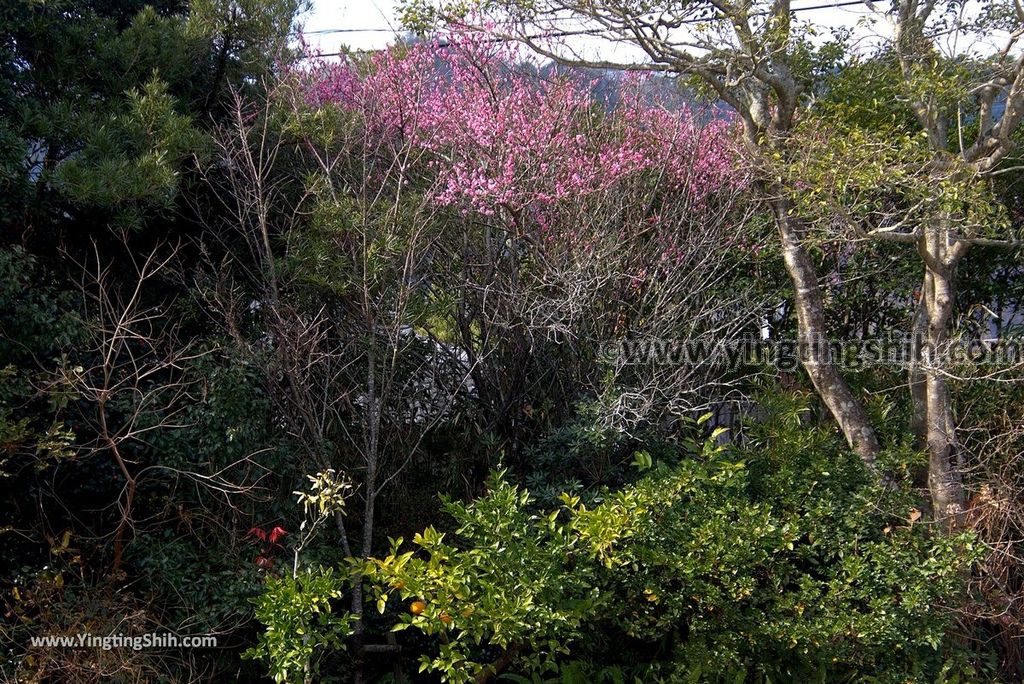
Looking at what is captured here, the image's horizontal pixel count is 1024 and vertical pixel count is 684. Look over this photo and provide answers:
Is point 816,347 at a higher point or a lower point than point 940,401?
higher

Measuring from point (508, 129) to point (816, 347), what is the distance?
2.32 metres

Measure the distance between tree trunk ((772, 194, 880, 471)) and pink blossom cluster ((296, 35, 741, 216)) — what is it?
2.23ft

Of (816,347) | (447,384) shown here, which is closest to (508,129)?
(447,384)

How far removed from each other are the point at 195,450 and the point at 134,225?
124 cm

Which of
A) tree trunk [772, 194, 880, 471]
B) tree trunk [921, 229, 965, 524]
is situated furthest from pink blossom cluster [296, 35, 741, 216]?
tree trunk [921, 229, 965, 524]

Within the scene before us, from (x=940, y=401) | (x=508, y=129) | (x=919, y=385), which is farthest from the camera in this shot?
(x=508, y=129)

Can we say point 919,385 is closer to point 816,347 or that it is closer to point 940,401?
point 940,401

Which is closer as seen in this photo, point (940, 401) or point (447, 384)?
point (940, 401)

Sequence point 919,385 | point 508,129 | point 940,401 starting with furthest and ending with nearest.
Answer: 1. point 508,129
2. point 919,385
3. point 940,401

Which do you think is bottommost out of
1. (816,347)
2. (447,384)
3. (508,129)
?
(447,384)

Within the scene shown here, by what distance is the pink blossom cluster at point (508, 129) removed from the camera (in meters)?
5.54

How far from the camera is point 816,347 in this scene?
554 centimetres

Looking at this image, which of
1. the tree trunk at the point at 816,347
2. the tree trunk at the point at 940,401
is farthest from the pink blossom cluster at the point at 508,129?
the tree trunk at the point at 940,401

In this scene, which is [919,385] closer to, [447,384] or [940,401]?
[940,401]
